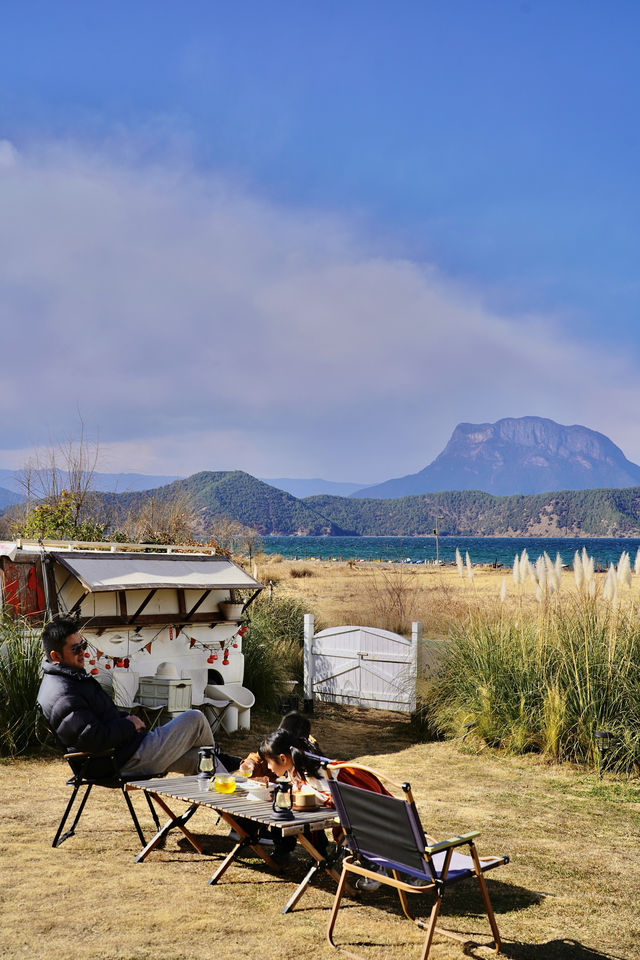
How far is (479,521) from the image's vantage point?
194625 mm

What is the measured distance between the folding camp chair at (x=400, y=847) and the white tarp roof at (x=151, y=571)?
4.57m

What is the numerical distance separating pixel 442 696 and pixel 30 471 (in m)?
9.66

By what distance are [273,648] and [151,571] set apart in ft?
10.3

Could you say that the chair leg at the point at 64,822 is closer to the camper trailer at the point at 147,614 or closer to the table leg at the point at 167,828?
the table leg at the point at 167,828

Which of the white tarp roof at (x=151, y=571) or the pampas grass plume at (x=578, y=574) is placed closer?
the white tarp roof at (x=151, y=571)

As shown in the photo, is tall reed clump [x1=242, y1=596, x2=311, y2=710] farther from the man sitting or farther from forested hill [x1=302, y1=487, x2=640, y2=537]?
forested hill [x1=302, y1=487, x2=640, y2=537]

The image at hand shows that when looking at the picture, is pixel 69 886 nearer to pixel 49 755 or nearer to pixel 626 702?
pixel 49 755

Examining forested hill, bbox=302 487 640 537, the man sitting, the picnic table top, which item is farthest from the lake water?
forested hill, bbox=302 487 640 537

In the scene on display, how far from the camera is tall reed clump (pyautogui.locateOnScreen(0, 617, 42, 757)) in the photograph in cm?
790

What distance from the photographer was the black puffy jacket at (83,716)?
525cm

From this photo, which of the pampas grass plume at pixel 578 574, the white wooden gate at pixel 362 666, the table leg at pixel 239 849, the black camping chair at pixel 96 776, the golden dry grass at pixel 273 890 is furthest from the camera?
the white wooden gate at pixel 362 666

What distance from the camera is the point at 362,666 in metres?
11.1

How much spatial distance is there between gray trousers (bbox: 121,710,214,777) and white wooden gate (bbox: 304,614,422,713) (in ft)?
16.0

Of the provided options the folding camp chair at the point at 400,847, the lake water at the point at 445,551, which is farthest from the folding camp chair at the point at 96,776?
the lake water at the point at 445,551
